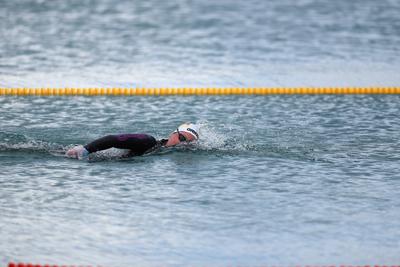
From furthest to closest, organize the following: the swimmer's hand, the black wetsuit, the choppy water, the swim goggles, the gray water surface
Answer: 1. the gray water surface
2. the swim goggles
3. the swimmer's hand
4. the black wetsuit
5. the choppy water

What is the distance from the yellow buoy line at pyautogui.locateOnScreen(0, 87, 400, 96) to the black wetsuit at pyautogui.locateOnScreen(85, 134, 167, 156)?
3628mm

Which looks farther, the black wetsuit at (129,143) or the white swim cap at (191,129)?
the white swim cap at (191,129)

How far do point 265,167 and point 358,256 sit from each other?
2.95 meters

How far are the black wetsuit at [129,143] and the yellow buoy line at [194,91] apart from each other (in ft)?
11.9

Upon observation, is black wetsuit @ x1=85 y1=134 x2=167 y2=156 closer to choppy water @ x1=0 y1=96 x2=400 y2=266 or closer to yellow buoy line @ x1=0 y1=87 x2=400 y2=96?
choppy water @ x1=0 y1=96 x2=400 y2=266

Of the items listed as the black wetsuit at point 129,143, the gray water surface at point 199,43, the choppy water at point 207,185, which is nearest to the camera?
the choppy water at point 207,185

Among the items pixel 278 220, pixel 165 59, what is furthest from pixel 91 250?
pixel 165 59

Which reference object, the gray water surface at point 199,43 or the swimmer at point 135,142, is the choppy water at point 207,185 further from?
the gray water surface at point 199,43

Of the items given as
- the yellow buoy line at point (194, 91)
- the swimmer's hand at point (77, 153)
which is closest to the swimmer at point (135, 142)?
the swimmer's hand at point (77, 153)

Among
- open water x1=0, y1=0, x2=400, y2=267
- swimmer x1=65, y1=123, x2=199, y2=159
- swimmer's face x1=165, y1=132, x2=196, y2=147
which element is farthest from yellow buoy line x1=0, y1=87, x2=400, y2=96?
swimmer's face x1=165, y1=132, x2=196, y2=147

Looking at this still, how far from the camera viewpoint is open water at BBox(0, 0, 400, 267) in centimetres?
820

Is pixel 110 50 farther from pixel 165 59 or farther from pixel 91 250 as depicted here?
pixel 91 250

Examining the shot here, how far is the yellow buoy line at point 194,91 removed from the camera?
14406 mm

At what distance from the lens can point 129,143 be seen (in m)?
10.6
